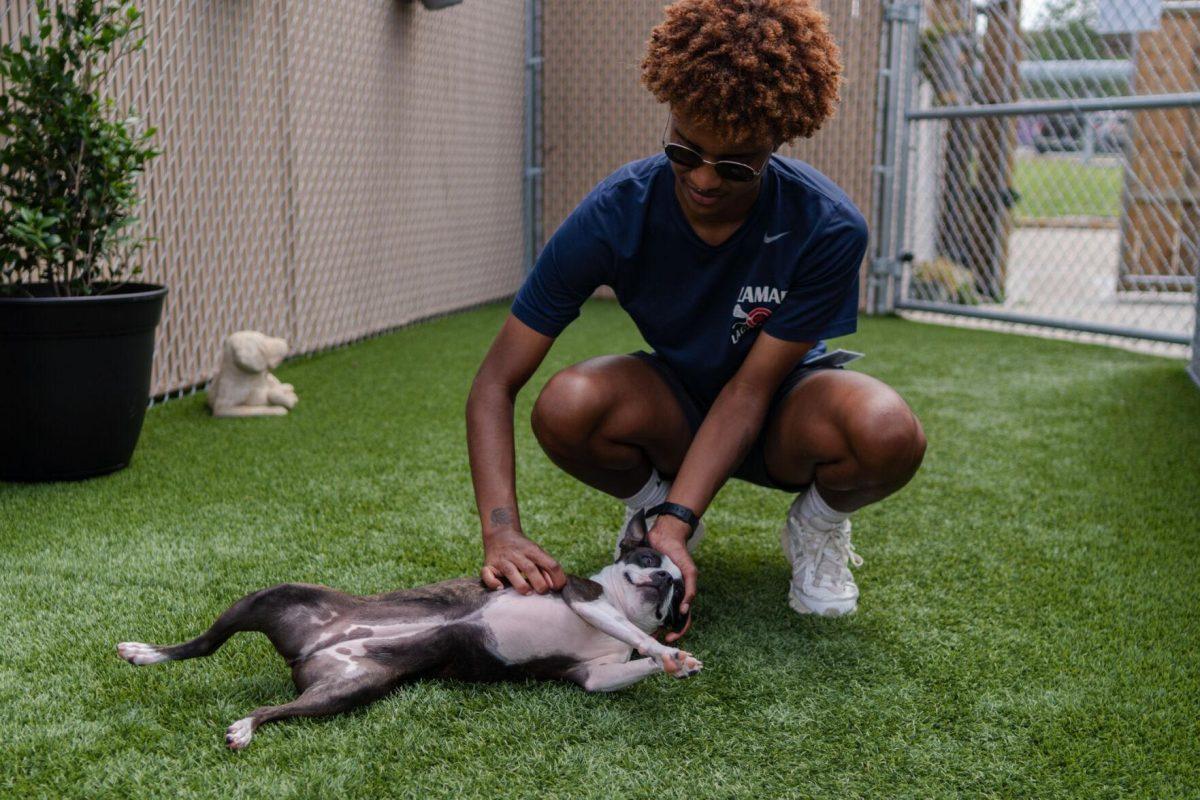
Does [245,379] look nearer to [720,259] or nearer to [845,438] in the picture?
[720,259]

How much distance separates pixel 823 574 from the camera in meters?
2.22

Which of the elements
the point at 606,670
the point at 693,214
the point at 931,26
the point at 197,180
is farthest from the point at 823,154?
the point at 606,670

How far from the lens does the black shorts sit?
226cm

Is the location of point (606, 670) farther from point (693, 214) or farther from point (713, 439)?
point (693, 214)

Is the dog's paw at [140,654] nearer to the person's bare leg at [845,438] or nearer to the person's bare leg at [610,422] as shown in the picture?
the person's bare leg at [610,422]

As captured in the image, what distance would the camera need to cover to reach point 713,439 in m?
2.05

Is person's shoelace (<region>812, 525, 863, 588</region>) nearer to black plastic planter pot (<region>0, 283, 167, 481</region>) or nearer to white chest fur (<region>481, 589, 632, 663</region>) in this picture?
white chest fur (<region>481, 589, 632, 663</region>)

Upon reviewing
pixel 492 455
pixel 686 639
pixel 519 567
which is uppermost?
pixel 492 455

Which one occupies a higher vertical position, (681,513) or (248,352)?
(681,513)

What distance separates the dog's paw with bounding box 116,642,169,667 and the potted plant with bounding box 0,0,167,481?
1421 mm

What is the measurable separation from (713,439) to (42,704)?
1.19m

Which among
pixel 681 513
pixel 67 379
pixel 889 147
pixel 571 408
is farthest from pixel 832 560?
pixel 889 147

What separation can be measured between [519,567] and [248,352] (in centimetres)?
232

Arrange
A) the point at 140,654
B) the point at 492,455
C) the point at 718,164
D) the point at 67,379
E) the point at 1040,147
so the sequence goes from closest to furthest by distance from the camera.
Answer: the point at 140,654 → the point at 718,164 → the point at 492,455 → the point at 67,379 → the point at 1040,147
